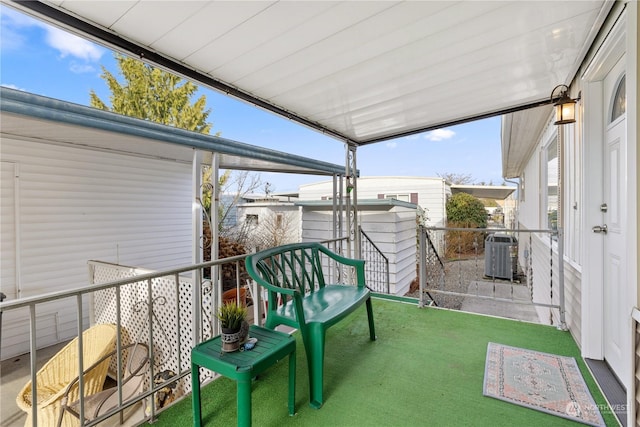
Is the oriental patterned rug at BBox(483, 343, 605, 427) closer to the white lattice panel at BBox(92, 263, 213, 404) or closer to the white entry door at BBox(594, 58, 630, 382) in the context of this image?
the white entry door at BBox(594, 58, 630, 382)

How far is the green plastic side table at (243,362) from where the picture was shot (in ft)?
4.97

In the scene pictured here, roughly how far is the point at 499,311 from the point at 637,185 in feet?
16.4

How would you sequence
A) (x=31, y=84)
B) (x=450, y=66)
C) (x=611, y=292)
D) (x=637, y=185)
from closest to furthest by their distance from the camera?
(x=637, y=185) → (x=611, y=292) → (x=450, y=66) → (x=31, y=84)

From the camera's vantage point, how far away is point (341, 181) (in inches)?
182

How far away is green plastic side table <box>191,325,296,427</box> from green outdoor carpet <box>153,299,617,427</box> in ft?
0.73

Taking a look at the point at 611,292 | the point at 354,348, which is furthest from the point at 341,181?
the point at 611,292

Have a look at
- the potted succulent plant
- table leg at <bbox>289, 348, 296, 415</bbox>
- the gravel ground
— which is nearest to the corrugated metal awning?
the potted succulent plant

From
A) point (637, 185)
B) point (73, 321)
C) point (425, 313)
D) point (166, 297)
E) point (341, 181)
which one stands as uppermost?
point (341, 181)

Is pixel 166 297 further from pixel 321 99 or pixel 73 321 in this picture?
pixel 321 99

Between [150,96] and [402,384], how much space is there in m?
10.2

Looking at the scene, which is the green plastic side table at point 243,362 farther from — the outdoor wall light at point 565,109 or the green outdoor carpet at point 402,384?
the outdoor wall light at point 565,109

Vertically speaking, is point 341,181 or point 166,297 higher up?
point 341,181

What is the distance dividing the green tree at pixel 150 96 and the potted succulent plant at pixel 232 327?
8.17 m

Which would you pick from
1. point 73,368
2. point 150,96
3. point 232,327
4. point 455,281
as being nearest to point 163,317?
point 73,368
